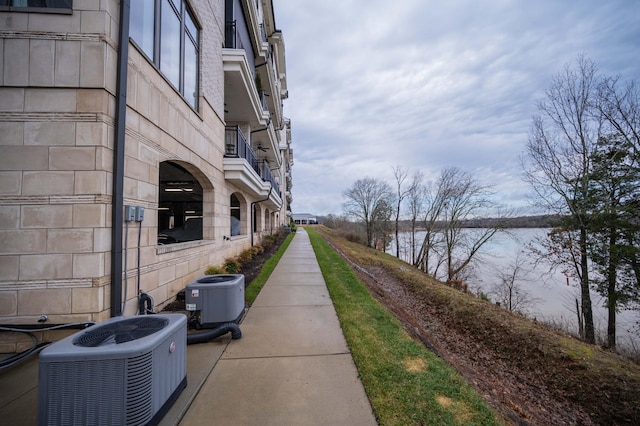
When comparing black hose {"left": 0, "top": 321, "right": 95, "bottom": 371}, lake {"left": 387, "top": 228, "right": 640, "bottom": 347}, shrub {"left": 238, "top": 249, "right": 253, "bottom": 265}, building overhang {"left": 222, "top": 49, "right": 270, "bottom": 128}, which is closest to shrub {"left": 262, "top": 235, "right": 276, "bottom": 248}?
shrub {"left": 238, "top": 249, "right": 253, "bottom": 265}

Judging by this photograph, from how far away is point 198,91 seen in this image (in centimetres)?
771

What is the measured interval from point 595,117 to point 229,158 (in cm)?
1468

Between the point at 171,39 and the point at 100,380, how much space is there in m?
6.84

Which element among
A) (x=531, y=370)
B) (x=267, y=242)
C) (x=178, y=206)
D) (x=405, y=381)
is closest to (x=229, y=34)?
(x=178, y=206)

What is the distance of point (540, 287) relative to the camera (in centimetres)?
1817

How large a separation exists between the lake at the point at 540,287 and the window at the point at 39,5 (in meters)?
16.9

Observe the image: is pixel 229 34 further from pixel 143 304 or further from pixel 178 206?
pixel 178 206

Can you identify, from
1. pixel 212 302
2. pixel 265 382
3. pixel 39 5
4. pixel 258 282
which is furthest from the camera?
pixel 258 282

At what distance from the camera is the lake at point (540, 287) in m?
11.7

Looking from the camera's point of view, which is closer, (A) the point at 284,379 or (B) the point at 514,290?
(A) the point at 284,379

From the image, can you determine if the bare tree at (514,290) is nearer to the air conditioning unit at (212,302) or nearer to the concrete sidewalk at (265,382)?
the concrete sidewalk at (265,382)

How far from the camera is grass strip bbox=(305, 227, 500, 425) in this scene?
2.72 m

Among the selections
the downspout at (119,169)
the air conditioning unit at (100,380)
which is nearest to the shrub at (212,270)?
the downspout at (119,169)

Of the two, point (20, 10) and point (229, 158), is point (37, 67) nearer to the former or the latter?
point (20, 10)
